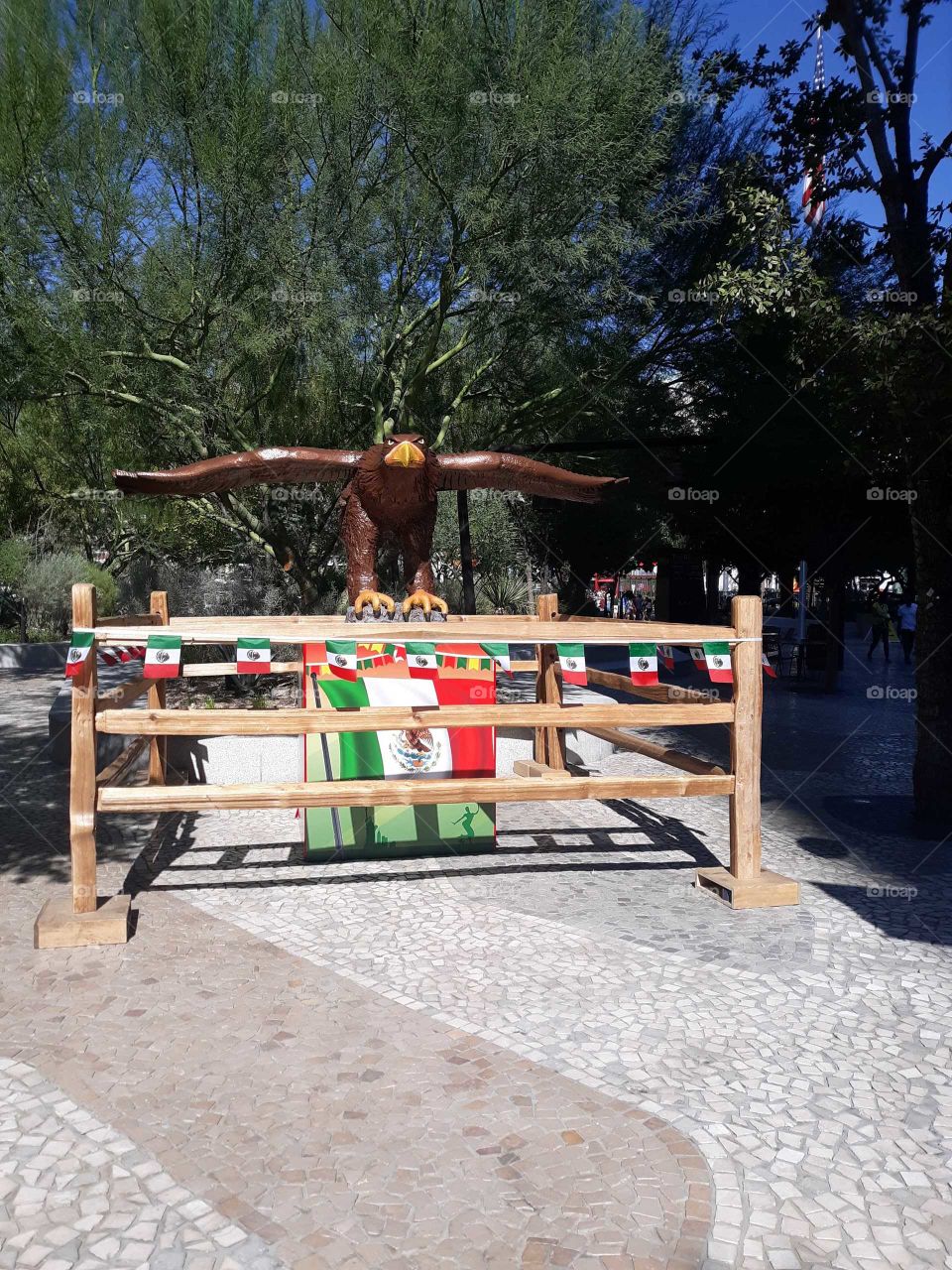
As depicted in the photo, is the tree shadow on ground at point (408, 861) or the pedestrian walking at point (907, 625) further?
the pedestrian walking at point (907, 625)

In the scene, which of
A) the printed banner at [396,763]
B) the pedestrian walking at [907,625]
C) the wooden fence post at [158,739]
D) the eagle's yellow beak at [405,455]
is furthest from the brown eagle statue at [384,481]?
the pedestrian walking at [907,625]

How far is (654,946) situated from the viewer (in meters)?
4.38

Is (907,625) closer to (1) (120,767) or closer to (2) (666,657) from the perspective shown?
(2) (666,657)

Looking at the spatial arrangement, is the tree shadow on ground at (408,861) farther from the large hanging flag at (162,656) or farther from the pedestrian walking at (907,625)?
the pedestrian walking at (907,625)

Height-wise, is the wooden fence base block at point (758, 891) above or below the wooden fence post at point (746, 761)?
below

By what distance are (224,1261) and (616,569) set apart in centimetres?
2045

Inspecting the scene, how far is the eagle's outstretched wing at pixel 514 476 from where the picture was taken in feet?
21.2

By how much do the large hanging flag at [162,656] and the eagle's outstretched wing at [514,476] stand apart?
7.98 feet

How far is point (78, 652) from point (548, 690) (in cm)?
337

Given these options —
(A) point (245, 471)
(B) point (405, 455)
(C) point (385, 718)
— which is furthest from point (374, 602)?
(C) point (385, 718)

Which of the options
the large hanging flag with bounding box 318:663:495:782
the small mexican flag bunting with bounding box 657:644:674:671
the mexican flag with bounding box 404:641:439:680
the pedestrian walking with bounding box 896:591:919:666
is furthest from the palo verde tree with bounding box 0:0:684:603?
the pedestrian walking with bounding box 896:591:919:666

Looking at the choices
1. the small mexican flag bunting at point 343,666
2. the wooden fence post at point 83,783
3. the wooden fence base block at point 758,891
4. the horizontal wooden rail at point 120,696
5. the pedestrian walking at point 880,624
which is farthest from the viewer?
the pedestrian walking at point 880,624

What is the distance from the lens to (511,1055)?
11.1ft

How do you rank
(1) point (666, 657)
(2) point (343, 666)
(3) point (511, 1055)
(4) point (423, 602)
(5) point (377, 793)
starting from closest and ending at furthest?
(3) point (511, 1055) → (5) point (377, 793) → (2) point (343, 666) → (1) point (666, 657) → (4) point (423, 602)
